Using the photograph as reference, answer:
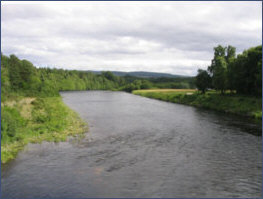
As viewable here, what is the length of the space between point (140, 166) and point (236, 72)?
174 feet

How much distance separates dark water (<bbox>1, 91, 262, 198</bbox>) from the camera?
19516 mm

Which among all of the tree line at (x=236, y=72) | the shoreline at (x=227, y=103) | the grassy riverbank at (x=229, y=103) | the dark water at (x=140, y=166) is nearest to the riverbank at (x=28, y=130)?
the dark water at (x=140, y=166)

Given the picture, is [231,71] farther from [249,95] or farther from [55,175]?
[55,175]

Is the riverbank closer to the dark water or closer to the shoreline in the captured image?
the dark water

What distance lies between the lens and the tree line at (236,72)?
62750 mm

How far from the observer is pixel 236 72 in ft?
223

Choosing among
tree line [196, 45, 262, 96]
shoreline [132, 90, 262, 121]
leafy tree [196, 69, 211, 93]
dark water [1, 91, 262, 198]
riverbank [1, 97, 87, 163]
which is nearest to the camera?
dark water [1, 91, 262, 198]

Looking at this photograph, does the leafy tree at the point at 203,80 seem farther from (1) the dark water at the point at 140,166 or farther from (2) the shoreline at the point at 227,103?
(1) the dark water at the point at 140,166

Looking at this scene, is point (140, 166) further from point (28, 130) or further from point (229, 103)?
point (229, 103)

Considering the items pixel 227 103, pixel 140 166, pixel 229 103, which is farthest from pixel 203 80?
pixel 140 166

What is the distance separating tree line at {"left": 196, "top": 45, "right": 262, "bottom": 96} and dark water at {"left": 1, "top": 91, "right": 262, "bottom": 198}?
96.5 feet

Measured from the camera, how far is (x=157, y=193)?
19.1 m

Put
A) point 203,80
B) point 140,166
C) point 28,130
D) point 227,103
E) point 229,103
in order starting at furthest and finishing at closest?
point 203,80
point 227,103
point 229,103
point 28,130
point 140,166

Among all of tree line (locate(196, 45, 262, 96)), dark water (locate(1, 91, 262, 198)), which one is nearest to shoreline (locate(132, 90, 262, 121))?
tree line (locate(196, 45, 262, 96))
